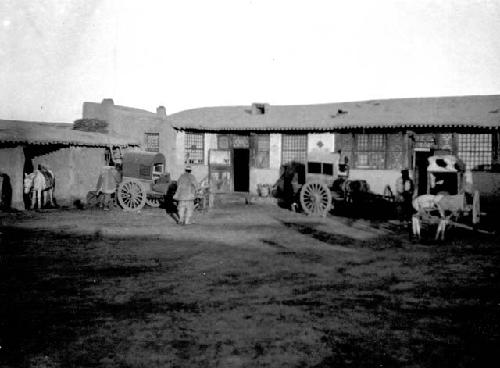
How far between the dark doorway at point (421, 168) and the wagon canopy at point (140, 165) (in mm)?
10987

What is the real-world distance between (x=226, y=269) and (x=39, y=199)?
1203 cm

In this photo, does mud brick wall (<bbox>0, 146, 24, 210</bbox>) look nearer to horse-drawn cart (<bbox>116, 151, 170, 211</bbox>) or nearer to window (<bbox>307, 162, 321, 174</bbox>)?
horse-drawn cart (<bbox>116, 151, 170, 211</bbox>)

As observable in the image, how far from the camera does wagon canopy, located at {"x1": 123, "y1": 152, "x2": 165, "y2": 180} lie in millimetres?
16797

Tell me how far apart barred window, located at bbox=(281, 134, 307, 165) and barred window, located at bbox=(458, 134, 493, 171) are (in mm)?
6839

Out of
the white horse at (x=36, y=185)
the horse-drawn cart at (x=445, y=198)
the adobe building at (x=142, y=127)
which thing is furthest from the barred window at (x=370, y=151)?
the white horse at (x=36, y=185)

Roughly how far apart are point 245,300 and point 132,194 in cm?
1133

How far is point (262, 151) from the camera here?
878 inches

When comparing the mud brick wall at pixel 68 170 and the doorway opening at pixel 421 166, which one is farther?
the mud brick wall at pixel 68 170

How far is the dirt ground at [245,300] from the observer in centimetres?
458

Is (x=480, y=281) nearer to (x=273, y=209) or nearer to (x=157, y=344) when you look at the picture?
(x=157, y=344)

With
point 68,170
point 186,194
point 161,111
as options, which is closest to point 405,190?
point 186,194

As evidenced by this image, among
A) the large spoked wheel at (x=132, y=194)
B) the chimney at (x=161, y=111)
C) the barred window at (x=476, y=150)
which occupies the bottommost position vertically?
the large spoked wheel at (x=132, y=194)

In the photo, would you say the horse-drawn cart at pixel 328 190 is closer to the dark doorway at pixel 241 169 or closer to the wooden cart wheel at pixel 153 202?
the wooden cart wheel at pixel 153 202

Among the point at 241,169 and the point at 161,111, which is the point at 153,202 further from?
the point at 161,111
